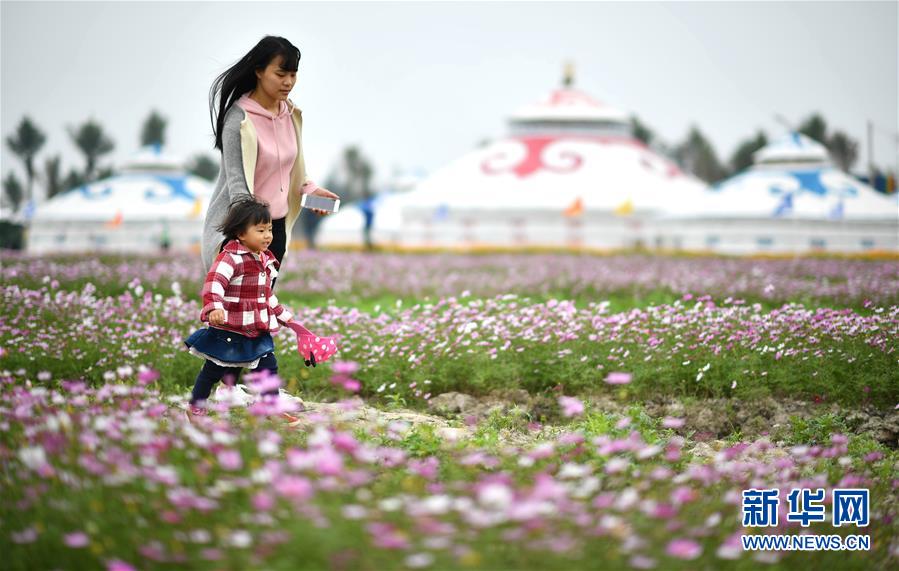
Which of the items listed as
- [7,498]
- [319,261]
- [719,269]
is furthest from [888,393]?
[319,261]

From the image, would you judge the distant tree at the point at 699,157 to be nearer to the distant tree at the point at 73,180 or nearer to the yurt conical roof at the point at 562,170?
the yurt conical roof at the point at 562,170

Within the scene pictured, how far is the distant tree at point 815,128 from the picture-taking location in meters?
89.1

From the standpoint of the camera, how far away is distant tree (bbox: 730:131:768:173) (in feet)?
307

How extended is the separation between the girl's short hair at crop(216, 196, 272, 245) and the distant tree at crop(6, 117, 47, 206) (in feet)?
247

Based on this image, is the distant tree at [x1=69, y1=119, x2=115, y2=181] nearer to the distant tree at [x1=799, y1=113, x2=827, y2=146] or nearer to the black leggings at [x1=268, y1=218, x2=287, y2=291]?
the distant tree at [x1=799, y1=113, x2=827, y2=146]

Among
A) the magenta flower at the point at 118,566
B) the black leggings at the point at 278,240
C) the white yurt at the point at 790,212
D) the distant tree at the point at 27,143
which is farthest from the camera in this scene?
the distant tree at the point at 27,143

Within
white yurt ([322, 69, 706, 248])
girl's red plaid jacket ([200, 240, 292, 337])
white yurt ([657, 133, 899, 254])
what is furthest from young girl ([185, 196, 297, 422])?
white yurt ([322, 69, 706, 248])

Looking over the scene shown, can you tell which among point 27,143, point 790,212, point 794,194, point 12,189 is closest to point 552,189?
point 794,194

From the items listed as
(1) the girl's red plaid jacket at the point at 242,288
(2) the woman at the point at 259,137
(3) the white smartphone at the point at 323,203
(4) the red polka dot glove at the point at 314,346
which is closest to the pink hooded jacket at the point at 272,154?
(2) the woman at the point at 259,137

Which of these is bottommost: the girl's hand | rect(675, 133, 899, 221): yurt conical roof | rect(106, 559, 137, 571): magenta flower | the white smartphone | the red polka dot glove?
rect(106, 559, 137, 571): magenta flower

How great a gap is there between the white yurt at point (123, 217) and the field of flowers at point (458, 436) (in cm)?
4447

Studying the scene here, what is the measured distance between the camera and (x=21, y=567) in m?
3.60

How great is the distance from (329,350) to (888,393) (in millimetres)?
4561

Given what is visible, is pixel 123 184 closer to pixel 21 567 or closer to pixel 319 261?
pixel 319 261
